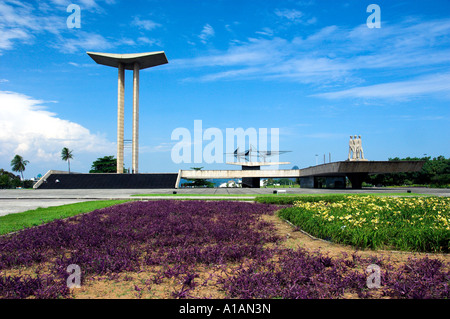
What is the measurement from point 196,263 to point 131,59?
6311 centimetres

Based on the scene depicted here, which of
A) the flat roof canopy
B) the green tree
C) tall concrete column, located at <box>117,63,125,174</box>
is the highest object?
the flat roof canopy

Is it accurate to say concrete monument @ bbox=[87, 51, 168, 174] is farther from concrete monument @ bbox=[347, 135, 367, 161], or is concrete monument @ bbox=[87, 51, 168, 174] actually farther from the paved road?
concrete monument @ bbox=[347, 135, 367, 161]

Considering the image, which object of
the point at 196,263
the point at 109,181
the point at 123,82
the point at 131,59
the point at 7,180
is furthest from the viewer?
the point at 7,180

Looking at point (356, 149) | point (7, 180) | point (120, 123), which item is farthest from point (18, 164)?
point (356, 149)

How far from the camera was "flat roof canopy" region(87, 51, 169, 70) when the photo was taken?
60.8 metres

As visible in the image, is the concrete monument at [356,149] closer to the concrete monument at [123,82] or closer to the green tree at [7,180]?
the concrete monument at [123,82]

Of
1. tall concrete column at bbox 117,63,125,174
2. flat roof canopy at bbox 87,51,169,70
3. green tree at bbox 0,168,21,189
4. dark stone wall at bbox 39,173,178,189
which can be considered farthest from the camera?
green tree at bbox 0,168,21,189

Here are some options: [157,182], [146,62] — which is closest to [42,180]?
[157,182]

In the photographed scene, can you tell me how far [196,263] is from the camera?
5.66m

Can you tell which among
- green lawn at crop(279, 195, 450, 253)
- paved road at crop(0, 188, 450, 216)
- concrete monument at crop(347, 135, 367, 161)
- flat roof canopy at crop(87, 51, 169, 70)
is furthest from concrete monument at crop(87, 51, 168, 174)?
green lawn at crop(279, 195, 450, 253)

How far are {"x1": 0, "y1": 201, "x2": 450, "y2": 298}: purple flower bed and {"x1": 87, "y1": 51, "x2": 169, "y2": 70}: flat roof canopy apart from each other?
58124 millimetres

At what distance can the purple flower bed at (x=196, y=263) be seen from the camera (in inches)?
168

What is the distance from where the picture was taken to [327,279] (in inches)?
180

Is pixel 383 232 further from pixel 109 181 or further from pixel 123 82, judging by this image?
pixel 123 82
